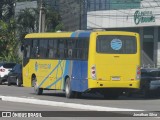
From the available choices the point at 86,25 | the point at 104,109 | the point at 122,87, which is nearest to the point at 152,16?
the point at 86,25

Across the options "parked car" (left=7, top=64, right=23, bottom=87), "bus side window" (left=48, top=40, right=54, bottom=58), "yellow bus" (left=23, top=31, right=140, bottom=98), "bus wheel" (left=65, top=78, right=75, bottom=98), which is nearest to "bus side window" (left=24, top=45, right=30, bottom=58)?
"bus side window" (left=48, top=40, right=54, bottom=58)

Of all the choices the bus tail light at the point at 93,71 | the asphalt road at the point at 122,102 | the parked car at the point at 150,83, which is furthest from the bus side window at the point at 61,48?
the parked car at the point at 150,83

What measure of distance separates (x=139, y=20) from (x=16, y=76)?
23.3 metres

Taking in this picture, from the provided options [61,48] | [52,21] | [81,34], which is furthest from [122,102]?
[52,21]

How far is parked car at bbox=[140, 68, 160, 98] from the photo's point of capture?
29469 mm

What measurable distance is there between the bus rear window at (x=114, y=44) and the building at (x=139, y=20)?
111 ft

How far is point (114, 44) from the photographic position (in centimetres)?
2692

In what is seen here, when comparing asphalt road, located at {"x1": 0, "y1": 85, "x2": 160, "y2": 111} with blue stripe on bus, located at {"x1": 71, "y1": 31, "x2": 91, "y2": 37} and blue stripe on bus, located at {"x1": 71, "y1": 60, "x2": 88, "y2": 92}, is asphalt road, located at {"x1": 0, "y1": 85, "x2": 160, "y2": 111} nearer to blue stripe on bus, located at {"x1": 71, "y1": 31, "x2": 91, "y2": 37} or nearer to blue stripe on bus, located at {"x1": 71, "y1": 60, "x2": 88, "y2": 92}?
blue stripe on bus, located at {"x1": 71, "y1": 60, "x2": 88, "y2": 92}

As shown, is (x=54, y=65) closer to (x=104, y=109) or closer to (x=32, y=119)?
(x=104, y=109)

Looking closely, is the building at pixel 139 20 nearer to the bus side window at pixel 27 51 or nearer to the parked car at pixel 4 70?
the parked car at pixel 4 70

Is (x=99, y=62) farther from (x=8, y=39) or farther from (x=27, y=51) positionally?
(x=8, y=39)

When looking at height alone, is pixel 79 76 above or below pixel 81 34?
below

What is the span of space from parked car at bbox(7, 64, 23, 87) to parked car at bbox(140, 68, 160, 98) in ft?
46.5

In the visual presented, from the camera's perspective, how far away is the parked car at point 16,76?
42184 mm
